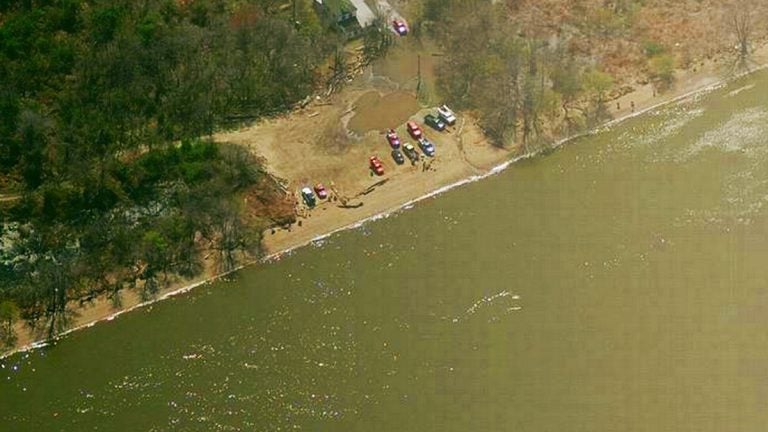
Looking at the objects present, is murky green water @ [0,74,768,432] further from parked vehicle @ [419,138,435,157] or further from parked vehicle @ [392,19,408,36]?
parked vehicle @ [392,19,408,36]

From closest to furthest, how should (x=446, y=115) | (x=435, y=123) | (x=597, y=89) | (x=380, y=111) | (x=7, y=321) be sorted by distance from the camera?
1. (x=7, y=321)
2. (x=435, y=123)
3. (x=446, y=115)
4. (x=380, y=111)
5. (x=597, y=89)

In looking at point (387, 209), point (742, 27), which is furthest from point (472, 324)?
point (742, 27)

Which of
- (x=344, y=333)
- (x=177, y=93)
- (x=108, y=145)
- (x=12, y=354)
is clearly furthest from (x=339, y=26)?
(x=12, y=354)

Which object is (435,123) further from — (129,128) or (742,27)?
(742,27)

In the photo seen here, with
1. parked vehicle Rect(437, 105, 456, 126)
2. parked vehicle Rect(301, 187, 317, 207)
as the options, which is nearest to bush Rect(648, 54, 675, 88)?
parked vehicle Rect(437, 105, 456, 126)

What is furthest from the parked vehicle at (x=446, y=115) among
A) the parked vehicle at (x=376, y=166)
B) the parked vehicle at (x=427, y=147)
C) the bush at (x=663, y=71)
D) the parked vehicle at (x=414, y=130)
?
the bush at (x=663, y=71)

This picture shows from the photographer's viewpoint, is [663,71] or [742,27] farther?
[742,27]

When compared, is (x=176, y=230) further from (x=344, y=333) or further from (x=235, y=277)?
(x=344, y=333)

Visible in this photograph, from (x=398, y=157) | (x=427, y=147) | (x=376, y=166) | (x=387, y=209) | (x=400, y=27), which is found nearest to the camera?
(x=387, y=209)

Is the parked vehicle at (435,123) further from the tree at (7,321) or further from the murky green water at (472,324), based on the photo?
the tree at (7,321)
